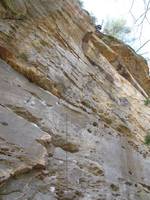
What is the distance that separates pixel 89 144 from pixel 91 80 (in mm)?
2506

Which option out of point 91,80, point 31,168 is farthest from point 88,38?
point 31,168

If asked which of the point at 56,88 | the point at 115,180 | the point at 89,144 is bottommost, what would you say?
the point at 115,180

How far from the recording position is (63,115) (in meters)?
7.16

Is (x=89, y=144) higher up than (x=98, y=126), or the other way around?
(x=98, y=126)

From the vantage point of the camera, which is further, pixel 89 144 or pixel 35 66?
pixel 35 66

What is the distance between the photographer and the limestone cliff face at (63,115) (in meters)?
5.50

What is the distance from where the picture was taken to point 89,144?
23.2 ft

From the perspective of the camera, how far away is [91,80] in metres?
9.16

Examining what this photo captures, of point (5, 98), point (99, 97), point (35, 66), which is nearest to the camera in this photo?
point (5, 98)

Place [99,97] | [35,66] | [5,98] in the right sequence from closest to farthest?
[5,98] < [35,66] < [99,97]

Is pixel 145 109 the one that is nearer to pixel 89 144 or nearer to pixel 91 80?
pixel 91 80

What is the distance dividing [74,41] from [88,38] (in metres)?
1.03

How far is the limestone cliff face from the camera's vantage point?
5.50 meters

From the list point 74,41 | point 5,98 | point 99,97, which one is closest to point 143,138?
point 99,97
